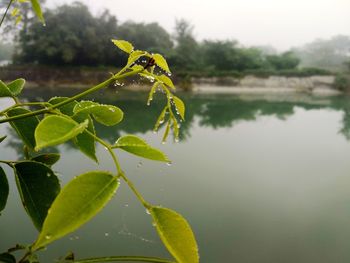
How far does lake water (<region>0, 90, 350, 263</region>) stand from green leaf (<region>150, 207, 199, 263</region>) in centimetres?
101

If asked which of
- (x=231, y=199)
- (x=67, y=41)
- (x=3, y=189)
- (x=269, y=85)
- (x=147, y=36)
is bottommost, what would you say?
(x=269, y=85)

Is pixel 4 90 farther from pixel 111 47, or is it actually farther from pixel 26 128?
pixel 111 47

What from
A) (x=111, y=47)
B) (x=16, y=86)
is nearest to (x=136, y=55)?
(x=16, y=86)

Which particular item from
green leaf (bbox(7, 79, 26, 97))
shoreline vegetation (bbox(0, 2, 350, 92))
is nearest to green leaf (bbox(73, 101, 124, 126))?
green leaf (bbox(7, 79, 26, 97))

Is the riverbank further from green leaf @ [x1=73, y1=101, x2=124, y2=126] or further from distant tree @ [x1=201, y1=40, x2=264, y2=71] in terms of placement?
green leaf @ [x1=73, y1=101, x2=124, y2=126]

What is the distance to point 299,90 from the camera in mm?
11273

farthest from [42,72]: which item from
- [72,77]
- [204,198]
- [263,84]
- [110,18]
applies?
[204,198]

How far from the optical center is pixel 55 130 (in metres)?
0.13

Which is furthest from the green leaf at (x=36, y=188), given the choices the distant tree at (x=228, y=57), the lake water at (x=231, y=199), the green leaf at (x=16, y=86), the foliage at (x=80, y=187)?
the distant tree at (x=228, y=57)

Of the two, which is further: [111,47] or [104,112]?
[111,47]

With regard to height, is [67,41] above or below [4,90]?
below

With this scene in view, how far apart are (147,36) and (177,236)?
12830mm

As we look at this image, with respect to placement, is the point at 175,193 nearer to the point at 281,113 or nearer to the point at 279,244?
the point at 279,244

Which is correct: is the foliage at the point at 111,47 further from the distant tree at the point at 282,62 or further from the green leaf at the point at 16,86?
the green leaf at the point at 16,86
